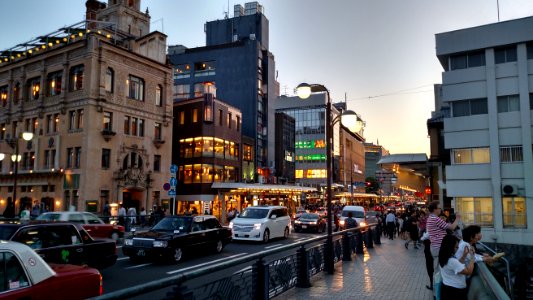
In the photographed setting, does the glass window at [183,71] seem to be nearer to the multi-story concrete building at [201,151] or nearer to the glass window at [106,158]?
the multi-story concrete building at [201,151]

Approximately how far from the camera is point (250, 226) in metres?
21.5

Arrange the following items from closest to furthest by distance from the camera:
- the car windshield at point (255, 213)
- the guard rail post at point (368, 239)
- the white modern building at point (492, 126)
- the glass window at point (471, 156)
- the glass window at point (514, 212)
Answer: the guard rail post at point (368, 239) < the car windshield at point (255, 213) < the glass window at point (514, 212) < the white modern building at point (492, 126) < the glass window at point (471, 156)

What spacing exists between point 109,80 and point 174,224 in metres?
25.0

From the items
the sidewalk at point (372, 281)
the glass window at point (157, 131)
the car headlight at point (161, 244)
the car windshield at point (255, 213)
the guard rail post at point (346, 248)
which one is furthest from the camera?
the glass window at point (157, 131)

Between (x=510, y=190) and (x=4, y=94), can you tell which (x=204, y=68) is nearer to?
(x=4, y=94)

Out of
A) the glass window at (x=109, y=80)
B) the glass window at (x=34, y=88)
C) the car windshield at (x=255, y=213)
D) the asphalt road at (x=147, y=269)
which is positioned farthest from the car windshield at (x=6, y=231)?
the glass window at (x=34, y=88)

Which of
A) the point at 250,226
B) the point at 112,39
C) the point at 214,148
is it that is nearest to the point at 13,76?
the point at 112,39

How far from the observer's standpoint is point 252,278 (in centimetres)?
797

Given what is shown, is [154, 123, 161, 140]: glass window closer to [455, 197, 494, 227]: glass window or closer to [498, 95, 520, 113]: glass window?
[455, 197, 494, 227]: glass window

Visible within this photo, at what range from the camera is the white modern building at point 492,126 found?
3194cm

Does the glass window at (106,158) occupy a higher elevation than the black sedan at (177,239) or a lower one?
higher

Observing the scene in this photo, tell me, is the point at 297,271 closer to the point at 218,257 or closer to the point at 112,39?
the point at 218,257

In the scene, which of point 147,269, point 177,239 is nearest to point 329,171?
point 177,239

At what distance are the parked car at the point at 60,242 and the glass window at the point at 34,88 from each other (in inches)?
1336
